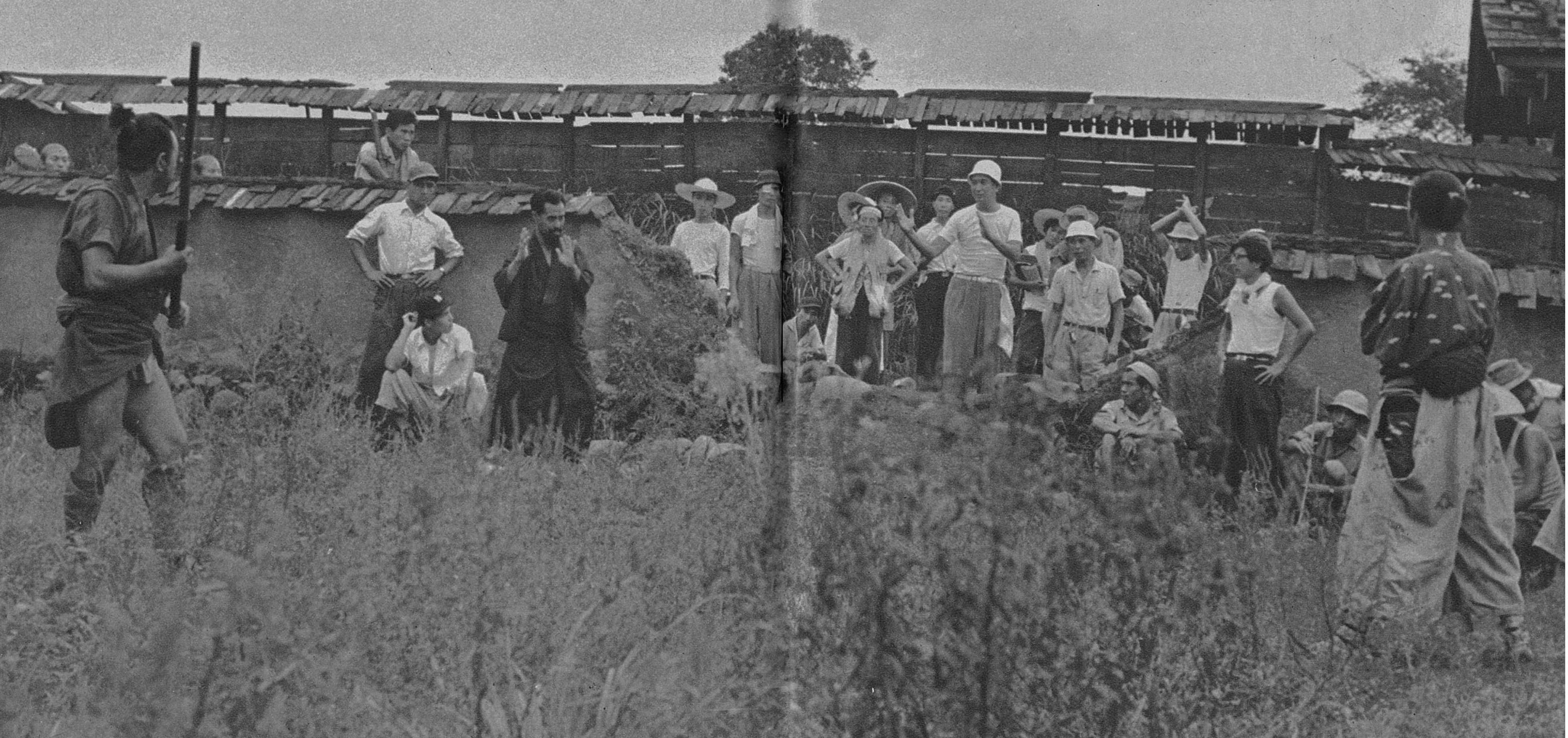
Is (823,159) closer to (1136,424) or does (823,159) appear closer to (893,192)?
(893,192)

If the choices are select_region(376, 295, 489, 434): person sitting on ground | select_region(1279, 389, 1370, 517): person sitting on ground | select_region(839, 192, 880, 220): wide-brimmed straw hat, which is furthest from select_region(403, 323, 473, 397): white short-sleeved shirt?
select_region(1279, 389, 1370, 517): person sitting on ground

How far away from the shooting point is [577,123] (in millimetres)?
5305

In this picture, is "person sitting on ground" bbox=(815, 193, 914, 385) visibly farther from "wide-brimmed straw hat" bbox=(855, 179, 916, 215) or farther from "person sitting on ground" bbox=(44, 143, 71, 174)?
"person sitting on ground" bbox=(44, 143, 71, 174)

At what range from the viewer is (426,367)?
519 centimetres

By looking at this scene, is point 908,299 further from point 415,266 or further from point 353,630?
point 353,630

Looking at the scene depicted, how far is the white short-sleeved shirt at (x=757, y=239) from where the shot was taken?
17.4 ft

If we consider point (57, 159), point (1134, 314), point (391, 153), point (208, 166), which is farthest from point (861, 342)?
point (57, 159)

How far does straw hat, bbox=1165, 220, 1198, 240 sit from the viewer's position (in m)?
4.82

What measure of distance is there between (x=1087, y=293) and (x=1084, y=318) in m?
0.07

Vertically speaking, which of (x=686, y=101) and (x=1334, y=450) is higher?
(x=686, y=101)

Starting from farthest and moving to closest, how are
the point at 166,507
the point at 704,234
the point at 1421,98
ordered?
the point at 704,234, the point at 166,507, the point at 1421,98

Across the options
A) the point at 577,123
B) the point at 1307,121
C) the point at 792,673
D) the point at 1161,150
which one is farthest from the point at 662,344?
the point at 1307,121

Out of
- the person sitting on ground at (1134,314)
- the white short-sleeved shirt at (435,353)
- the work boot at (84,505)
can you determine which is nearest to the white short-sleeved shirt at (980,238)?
the person sitting on ground at (1134,314)

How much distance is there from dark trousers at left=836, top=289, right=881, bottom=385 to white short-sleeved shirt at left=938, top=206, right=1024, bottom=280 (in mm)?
285
